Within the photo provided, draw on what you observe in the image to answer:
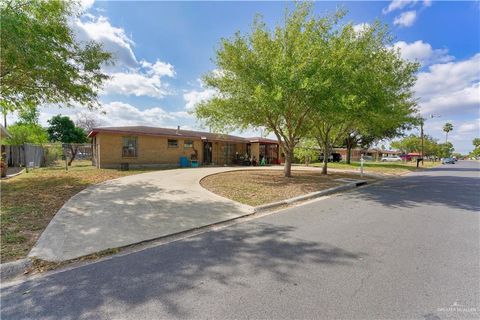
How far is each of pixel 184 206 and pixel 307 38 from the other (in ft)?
27.6

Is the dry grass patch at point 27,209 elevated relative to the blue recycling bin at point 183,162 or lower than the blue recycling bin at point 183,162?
lower

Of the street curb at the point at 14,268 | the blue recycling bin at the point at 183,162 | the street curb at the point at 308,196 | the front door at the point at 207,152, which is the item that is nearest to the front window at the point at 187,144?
the blue recycling bin at the point at 183,162

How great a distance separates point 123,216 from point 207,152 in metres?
16.9

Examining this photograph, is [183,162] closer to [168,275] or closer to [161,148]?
[161,148]

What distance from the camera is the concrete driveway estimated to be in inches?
164

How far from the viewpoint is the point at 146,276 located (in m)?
3.16

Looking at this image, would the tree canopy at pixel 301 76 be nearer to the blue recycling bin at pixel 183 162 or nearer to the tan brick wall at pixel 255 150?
the blue recycling bin at pixel 183 162

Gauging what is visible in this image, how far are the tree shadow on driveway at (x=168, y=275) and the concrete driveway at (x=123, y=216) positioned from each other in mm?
733

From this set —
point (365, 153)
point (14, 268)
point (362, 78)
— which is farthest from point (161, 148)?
point (365, 153)

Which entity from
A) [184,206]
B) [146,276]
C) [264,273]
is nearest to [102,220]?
[184,206]

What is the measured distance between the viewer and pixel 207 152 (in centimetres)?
2247

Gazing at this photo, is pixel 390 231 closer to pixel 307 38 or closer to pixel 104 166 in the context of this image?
pixel 307 38

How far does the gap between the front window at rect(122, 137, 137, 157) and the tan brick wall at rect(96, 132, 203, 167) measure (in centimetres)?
22

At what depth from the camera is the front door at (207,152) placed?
22188 mm
